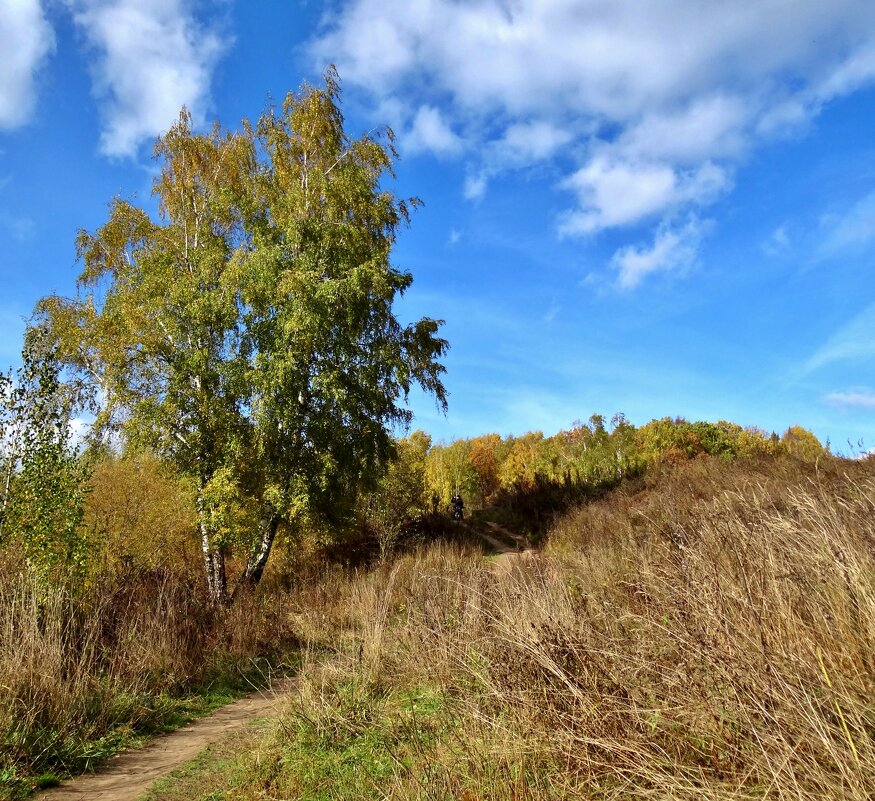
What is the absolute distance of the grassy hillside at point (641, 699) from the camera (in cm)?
224

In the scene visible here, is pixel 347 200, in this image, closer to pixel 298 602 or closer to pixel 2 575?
pixel 298 602

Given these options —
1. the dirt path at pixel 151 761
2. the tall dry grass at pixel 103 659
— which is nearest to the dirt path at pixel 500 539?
the tall dry grass at pixel 103 659

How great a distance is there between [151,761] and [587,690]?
4825 millimetres

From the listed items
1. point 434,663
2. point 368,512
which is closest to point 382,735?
point 434,663

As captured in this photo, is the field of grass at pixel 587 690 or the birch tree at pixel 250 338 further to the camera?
the birch tree at pixel 250 338

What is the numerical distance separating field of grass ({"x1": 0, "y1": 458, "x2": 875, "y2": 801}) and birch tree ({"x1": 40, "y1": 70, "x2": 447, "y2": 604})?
8035 millimetres

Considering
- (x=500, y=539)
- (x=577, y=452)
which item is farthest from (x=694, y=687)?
(x=577, y=452)

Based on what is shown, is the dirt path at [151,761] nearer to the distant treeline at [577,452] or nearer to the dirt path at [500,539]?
the dirt path at [500,539]

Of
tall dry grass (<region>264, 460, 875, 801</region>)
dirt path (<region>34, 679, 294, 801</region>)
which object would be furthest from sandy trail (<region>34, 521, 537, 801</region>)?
tall dry grass (<region>264, 460, 875, 801</region>)

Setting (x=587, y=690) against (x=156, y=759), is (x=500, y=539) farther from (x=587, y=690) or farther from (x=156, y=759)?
(x=587, y=690)

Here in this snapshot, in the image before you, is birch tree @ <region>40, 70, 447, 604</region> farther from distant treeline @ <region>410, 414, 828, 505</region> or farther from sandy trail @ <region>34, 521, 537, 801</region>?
distant treeline @ <region>410, 414, 828, 505</region>

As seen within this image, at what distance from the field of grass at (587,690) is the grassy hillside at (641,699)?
0.05 ft

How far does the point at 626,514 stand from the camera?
41.5 ft

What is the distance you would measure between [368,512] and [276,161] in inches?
488
